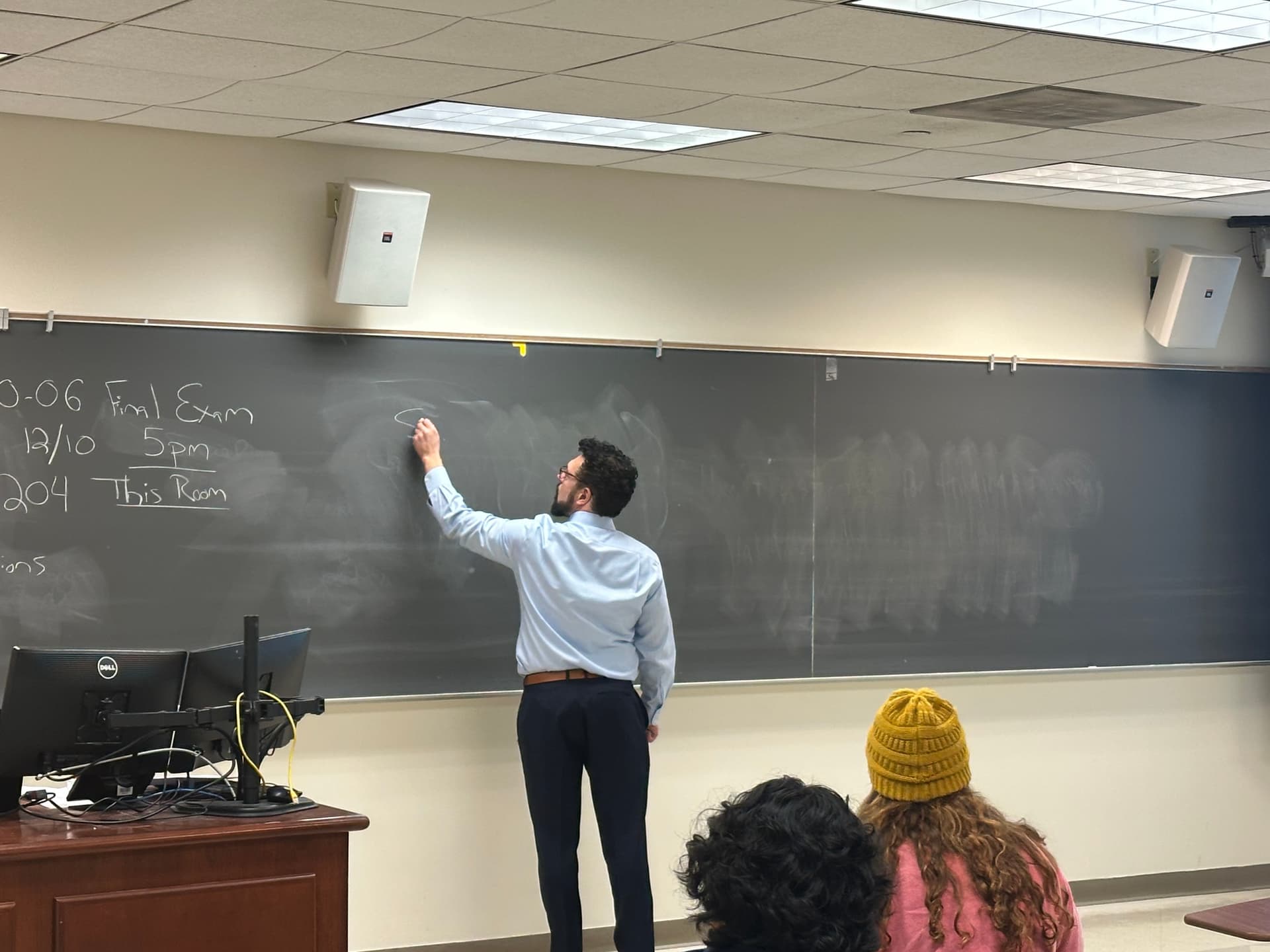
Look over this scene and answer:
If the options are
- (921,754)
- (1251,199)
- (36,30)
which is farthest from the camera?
(1251,199)

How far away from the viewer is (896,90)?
3.96 m

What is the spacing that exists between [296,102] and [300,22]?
0.87 meters

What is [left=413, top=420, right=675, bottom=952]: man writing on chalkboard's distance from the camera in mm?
4645

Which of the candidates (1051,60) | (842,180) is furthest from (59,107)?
(1051,60)

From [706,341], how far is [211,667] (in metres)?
2.42

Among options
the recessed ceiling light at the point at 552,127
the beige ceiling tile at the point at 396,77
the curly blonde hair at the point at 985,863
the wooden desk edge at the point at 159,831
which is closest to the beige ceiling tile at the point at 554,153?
the recessed ceiling light at the point at 552,127

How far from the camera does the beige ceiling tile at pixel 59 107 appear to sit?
4172 mm

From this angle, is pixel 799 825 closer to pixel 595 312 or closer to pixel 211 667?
pixel 211 667

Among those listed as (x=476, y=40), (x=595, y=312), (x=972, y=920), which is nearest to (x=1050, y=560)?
(x=595, y=312)

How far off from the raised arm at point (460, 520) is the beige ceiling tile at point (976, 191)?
6.51ft

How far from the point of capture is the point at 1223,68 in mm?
3705

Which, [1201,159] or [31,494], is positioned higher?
[1201,159]

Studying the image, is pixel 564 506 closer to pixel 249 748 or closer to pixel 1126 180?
pixel 249 748

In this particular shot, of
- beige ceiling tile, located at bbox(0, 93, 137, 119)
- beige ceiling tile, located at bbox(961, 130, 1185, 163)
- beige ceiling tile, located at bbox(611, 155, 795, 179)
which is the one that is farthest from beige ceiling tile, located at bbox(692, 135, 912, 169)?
beige ceiling tile, located at bbox(0, 93, 137, 119)
